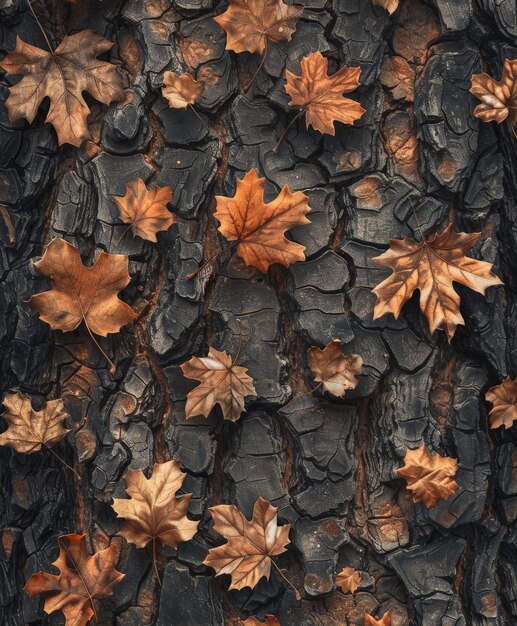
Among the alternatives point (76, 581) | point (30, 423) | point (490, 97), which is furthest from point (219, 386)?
point (490, 97)

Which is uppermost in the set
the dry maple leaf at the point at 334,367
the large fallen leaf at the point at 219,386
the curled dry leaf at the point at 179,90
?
the curled dry leaf at the point at 179,90

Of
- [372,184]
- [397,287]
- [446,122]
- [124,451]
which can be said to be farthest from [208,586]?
[446,122]

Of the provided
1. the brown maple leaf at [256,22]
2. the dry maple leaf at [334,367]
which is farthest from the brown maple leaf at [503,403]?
the brown maple leaf at [256,22]

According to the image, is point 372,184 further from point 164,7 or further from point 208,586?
point 208,586

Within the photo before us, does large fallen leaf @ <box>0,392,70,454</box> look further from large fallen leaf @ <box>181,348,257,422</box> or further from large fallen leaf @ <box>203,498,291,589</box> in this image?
large fallen leaf @ <box>203,498,291,589</box>

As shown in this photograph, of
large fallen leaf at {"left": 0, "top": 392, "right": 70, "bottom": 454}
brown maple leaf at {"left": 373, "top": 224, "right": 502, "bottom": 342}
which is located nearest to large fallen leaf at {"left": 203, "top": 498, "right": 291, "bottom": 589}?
large fallen leaf at {"left": 0, "top": 392, "right": 70, "bottom": 454}

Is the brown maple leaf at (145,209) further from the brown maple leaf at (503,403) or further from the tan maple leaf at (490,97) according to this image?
the brown maple leaf at (503,403)
